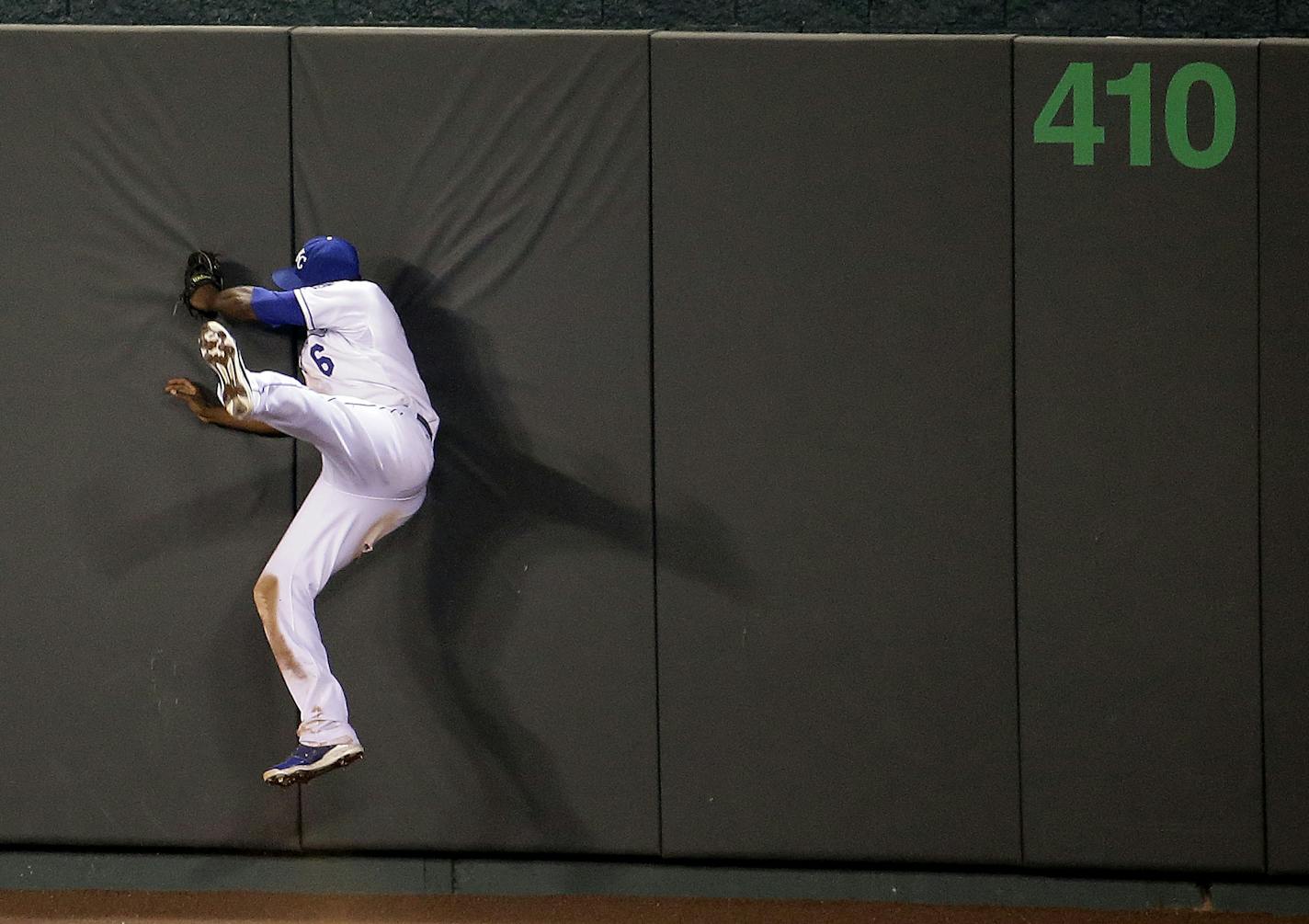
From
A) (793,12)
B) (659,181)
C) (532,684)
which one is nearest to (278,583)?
(532,684)

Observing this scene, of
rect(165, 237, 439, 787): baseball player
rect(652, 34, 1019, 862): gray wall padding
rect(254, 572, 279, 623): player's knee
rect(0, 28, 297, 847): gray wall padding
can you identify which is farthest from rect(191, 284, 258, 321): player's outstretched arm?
A: rect(652, 34, 1019, 862): gray wall padding

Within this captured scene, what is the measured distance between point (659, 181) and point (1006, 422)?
151 centimetres

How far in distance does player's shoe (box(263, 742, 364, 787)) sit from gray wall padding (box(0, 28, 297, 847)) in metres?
0.49

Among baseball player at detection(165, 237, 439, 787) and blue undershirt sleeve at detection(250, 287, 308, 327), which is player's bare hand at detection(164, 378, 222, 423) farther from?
blue undershirt sleeve at detection(250, 287, 308, 327)

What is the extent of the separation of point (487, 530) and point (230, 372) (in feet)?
3.85

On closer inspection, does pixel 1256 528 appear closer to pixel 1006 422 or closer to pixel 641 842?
pixel 1006 422

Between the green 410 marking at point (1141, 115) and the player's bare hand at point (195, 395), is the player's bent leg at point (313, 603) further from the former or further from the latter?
the green 410 marking at point (1141, 115)

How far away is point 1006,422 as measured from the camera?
4.89 metres

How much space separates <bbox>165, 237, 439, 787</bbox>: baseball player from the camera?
4582mm

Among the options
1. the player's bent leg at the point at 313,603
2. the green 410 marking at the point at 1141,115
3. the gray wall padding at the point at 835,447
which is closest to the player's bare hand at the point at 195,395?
the player's bent leg at the point at 313,603

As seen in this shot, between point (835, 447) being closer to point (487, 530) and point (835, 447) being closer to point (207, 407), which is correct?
point (487, 530)

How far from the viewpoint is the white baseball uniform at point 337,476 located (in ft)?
15.1

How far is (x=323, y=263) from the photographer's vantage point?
4707 millimetres

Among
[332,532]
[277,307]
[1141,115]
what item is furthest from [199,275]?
[1141,115]
